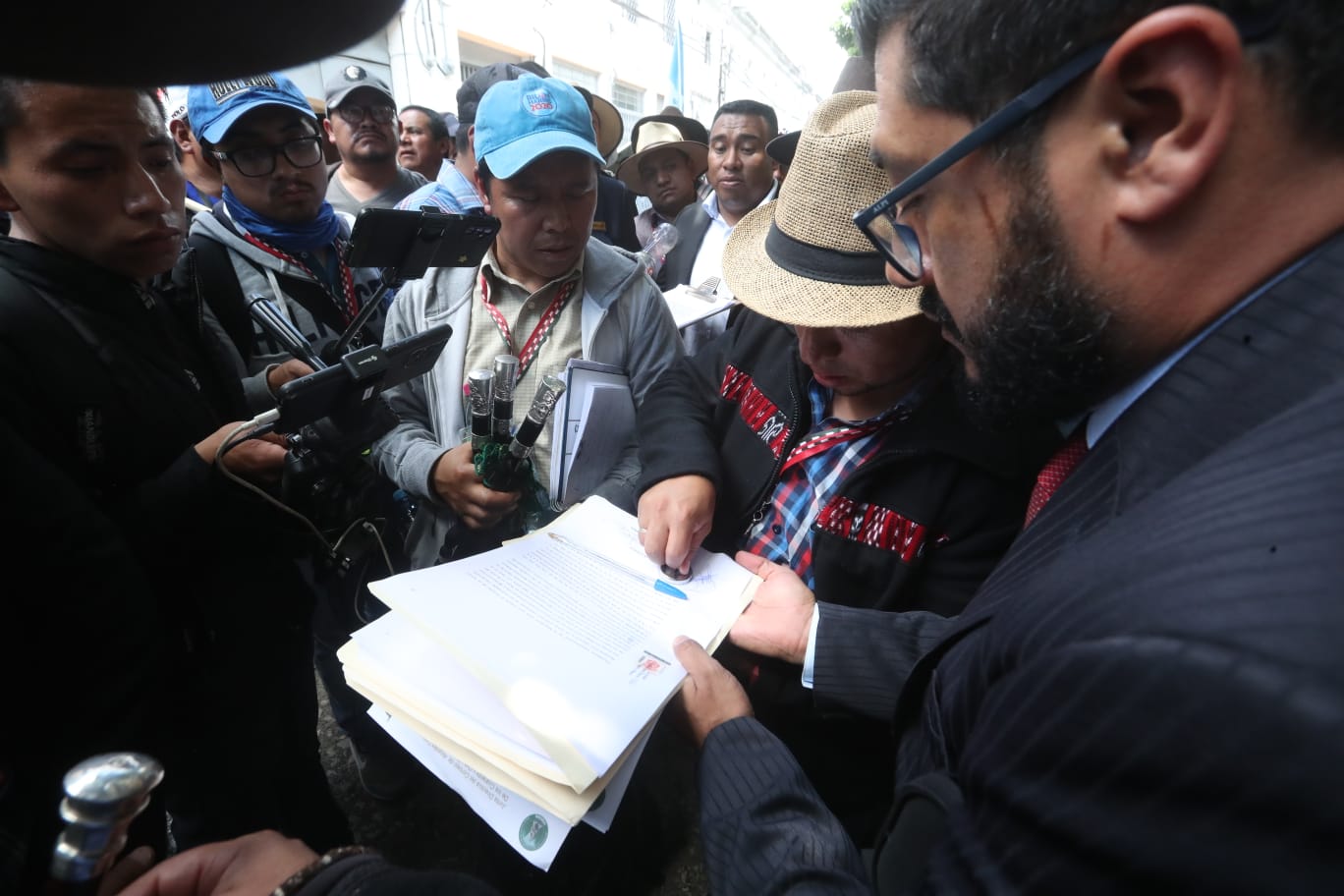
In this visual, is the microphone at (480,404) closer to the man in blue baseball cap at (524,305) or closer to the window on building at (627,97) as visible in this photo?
the man in blue baseball cap at (524,305)

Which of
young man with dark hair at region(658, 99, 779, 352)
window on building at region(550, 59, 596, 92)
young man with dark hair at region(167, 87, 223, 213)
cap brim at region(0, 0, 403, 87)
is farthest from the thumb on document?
window on building at region(550, 59, 596, 92)

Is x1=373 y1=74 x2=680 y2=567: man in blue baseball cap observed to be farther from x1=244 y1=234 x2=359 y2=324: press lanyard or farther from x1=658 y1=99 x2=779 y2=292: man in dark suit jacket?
x1=658 y1=99 x2=779 y2=292: man in dark suit jacket

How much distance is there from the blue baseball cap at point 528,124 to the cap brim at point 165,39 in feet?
3.86

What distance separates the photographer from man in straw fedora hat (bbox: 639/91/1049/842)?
1.14 m

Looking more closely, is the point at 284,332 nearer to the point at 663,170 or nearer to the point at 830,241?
the point at 830,241

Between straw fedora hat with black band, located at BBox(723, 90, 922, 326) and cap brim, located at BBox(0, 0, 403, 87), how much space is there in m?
0.83

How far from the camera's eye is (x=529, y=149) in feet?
5.37

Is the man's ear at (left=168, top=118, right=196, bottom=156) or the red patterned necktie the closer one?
the red patterned necktie

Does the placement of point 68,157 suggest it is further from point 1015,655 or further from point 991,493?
point 991,493

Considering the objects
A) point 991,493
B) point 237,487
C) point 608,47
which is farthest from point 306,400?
point 608,47

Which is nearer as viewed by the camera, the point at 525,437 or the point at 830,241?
the point at 830,241

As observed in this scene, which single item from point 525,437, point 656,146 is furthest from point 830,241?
point 656,146

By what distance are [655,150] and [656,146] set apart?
0.05 metres

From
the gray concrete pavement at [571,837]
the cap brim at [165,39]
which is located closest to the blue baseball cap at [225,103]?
the cap brim at [165,39]
